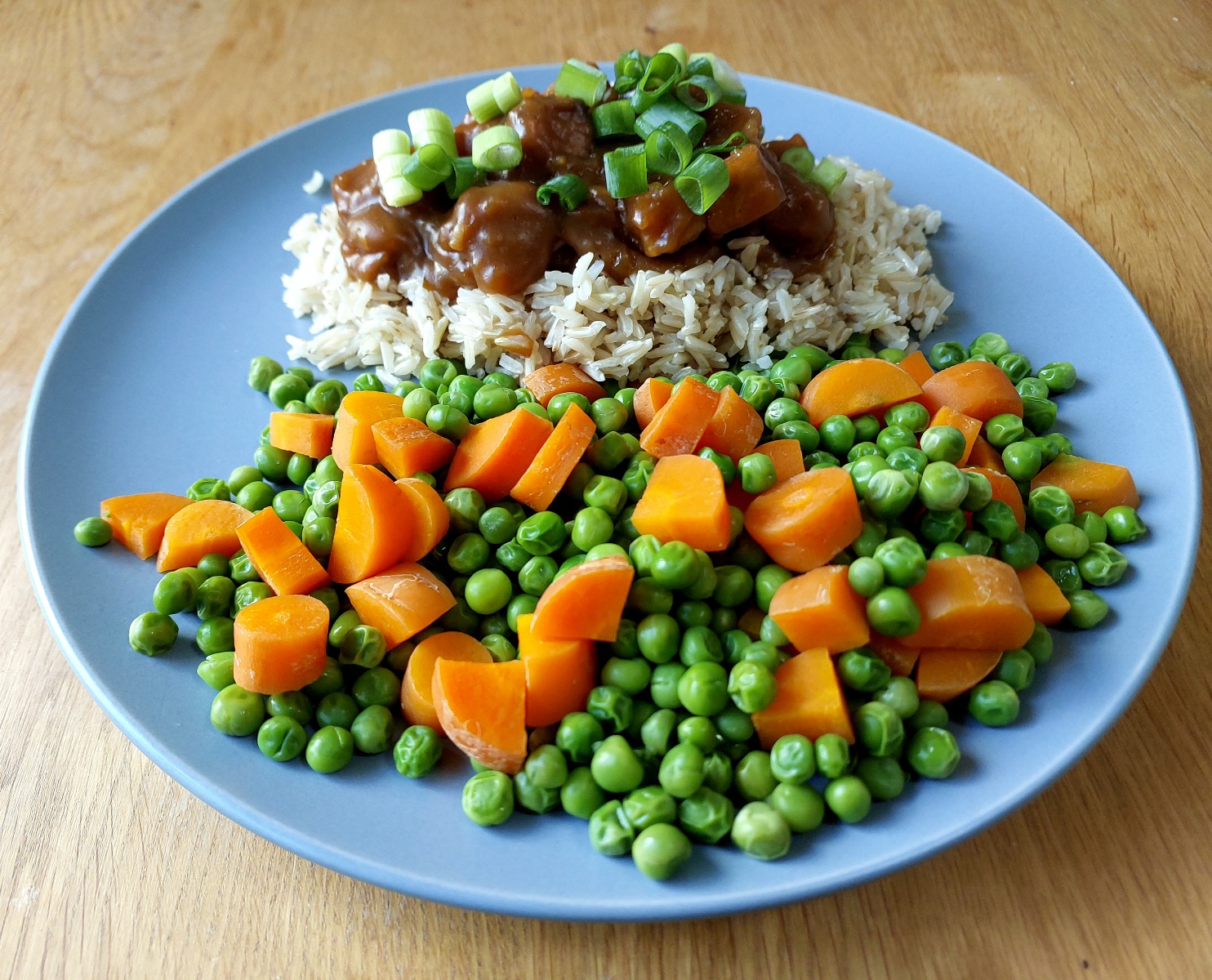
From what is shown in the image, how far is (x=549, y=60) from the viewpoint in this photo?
4984 millimetres

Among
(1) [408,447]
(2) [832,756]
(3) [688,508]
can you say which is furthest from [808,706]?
(1) [408,447]

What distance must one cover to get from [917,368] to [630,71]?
4.89 ft

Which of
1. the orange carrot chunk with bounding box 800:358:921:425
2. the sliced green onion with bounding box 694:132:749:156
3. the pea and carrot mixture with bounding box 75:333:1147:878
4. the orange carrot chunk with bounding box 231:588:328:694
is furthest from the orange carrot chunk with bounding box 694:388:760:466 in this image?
the orange carrot chunk with bounding box 231:588:328:694

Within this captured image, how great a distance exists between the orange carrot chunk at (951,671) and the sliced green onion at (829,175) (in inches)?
76.2

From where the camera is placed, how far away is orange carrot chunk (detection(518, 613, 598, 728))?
234cm

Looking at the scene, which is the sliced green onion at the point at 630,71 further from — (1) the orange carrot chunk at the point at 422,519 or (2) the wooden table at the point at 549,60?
(1) the orange carrot chunk at the point at 422,519

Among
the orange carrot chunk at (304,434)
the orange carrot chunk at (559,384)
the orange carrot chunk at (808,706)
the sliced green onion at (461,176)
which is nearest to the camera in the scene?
the orange carrot chunk at (808,706)

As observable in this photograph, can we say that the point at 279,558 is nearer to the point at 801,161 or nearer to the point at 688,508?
the point at 688,508

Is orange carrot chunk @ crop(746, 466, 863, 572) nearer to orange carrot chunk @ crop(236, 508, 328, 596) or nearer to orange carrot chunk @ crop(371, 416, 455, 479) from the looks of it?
orange carrot chunk @ crop(371, 416, 455, 479)

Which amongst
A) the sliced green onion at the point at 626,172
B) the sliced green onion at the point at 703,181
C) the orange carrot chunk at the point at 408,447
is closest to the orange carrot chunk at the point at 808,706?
the orange carrot chunk at the point at 408,447

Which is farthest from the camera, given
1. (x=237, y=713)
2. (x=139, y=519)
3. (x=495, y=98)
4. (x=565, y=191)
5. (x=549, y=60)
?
(x=549, y=60)

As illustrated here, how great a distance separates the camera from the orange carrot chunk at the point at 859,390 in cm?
300

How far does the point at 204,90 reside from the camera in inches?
197

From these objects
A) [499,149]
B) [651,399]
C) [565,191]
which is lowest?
[651,399]
